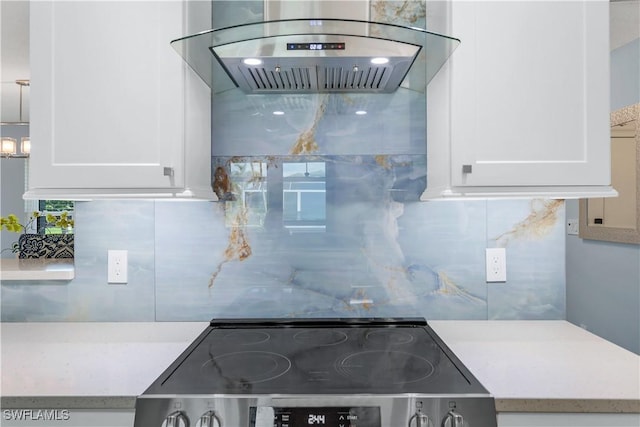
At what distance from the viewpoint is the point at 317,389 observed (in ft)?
3.09

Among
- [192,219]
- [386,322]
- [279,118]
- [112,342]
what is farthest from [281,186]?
[112,342]

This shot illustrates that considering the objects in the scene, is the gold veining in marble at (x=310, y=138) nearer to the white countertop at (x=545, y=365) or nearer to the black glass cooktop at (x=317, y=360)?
the black glass cooktop at (x=317, y=360)

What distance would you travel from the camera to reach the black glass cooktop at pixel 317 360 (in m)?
0.96

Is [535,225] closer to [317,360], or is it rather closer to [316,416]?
[317,360]

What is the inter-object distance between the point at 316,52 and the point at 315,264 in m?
0.78

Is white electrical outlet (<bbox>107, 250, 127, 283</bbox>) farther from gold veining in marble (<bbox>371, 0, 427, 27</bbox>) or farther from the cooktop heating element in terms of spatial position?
gold veining in marble (<bbox>371, 0, 427, 27</bbox>)

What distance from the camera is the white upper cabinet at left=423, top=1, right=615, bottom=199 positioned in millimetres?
1192

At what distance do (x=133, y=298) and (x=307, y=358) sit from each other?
2.65 feet

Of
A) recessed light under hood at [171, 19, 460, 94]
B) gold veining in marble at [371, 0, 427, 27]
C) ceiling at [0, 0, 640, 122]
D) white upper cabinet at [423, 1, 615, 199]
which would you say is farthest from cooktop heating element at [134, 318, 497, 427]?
ceiling at [0, 0, 640, 122]

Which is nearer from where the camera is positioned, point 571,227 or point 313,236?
point 313,236

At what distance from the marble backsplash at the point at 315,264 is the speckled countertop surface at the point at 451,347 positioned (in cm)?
8

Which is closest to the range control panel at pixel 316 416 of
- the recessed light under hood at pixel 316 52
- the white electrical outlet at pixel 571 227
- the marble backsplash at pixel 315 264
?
the marble backsplash at pixel 315 264

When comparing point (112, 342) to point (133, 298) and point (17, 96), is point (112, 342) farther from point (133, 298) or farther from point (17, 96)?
point (17, 96)

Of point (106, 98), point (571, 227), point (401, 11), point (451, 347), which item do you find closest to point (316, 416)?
point (451, 347)
